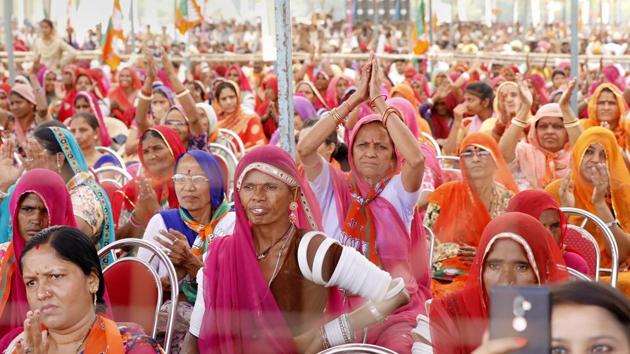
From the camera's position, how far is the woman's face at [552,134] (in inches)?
224

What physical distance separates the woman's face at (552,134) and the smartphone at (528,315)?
4.72 m

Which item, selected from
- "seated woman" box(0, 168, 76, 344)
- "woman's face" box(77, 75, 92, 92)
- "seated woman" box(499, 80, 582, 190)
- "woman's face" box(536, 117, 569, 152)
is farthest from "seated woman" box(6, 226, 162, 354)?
"woman's face" box(77, 75, 92, 92)

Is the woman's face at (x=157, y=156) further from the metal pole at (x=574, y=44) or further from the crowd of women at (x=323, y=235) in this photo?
the metal pole at (x=574, y=44)

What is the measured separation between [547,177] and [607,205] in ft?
3.47

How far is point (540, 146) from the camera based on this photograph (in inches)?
225

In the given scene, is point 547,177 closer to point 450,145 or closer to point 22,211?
point 450,145

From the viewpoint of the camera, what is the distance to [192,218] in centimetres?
374

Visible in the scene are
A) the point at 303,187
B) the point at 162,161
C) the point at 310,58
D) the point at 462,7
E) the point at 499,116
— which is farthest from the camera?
the point at 310,58

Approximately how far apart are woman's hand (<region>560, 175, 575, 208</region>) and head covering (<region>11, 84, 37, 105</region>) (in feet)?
13.3

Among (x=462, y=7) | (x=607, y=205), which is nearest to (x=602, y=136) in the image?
(x=607, y=205)

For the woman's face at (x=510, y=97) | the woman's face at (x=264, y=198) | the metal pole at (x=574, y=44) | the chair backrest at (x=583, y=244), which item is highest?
the metal pole at (x=574, y=44)

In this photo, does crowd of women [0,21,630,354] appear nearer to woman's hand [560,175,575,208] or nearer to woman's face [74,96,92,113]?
woman's hand [560,175,575,208]

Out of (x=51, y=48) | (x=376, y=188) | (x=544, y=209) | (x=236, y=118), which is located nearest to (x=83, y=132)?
(x=236, y=118)

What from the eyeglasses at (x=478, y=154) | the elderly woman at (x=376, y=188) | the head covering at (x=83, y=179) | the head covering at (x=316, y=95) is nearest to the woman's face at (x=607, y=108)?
the eyeglasses at (x=478, y=154)
